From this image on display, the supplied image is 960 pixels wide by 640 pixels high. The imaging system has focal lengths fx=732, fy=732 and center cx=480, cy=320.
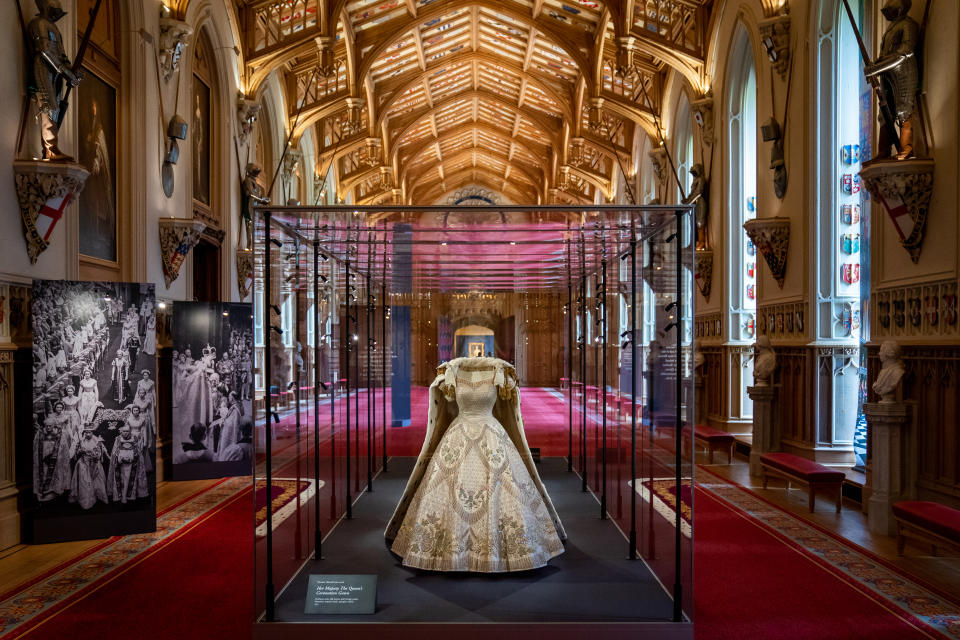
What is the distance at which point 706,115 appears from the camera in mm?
12164

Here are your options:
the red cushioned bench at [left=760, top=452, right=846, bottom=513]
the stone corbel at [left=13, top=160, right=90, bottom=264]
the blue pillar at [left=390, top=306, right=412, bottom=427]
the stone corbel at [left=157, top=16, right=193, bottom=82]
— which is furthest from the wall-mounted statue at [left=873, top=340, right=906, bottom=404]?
the stone corbel at [left=157, top=16, right=193, bottom=82]

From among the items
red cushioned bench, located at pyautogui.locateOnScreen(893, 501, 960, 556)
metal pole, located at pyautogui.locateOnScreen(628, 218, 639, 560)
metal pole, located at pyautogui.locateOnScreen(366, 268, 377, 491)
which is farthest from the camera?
metal pole, located at pyautogui.locateOnScreen(366, 268, 377, 491)

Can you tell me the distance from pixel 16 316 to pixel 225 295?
569cm

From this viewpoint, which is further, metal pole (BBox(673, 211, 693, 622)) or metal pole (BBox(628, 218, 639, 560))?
metal pole (BBox(628, 218, 639, 560))

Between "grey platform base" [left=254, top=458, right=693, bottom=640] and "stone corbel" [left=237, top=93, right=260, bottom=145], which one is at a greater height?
"stone corbel" [left=237, top=93, right=260, bottom=145]

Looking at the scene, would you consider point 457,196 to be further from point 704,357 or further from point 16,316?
point 16,316

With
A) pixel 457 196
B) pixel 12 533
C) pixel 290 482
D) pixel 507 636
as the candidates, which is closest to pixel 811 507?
pixel 507 636

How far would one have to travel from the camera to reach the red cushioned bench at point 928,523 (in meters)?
4.73

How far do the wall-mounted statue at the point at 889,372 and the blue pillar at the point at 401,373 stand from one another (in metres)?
5.52

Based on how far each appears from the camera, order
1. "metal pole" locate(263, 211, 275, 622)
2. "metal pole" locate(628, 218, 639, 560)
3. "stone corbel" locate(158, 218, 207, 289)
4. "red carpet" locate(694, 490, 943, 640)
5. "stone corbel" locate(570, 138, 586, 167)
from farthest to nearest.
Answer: "stone corbel" locate(570, 138, 586, 167), "stone corbel" locate(158, 218, 207, 289), "metal pole" locate(628, 218, 639, 560), "red carpet" locate(694, 490, 943, 640), "metal pole" locate(263, 211, 275, 622)

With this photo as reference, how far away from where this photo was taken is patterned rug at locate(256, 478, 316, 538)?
3945mm

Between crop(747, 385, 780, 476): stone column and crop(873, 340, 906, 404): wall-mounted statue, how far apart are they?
8.53ft

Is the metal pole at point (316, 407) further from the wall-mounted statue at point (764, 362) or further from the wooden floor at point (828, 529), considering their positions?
the wall-mounted statue at point (764, 362)

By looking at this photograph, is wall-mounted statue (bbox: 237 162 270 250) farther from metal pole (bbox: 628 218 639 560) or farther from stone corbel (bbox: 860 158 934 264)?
stone corbel (bbox: 860 158 934 264)
